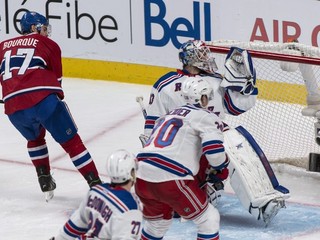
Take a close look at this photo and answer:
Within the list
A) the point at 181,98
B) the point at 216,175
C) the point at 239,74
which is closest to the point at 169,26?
the point at 239,74

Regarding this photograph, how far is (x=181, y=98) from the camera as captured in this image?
19.7ft

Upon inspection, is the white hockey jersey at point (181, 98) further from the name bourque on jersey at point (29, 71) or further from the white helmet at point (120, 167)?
the white helmet at point (120, 167)

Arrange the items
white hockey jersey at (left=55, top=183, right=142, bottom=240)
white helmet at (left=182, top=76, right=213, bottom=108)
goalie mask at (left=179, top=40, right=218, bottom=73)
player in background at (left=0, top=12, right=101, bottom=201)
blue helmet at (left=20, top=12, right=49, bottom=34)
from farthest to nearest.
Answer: blue helmet at (left=20, top=12, right=49, bottom=34)
player in background at (left=0, top=12, right=101, bottom=201)
goalie mask at (left=179, top=40, right=218, bottom=73)
white helmet at (left=182, top=76, right=213, bottom=108)
white hockey jersey at (left=55, top=183, right=142, bottom=240)

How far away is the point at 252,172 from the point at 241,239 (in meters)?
0.38

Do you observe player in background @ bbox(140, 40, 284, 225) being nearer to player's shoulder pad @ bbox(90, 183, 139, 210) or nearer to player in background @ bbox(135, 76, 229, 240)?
player in background @ bbox(135, 76, 229, 240)

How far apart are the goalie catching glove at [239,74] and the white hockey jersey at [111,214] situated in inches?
56.9

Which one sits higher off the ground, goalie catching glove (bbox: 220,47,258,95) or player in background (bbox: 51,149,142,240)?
goalie catching glove (bbox: 220,47,258,95)

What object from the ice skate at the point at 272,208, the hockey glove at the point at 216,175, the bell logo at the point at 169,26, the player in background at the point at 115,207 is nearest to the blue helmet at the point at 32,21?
the hockey glove at the point at 216,175

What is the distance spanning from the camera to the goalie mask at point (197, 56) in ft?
19.8

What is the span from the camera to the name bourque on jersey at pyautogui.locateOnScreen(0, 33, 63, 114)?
6.32 metres

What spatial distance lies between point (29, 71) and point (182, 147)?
1.28 meters

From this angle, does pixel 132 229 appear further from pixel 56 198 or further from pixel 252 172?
pixel 56 198

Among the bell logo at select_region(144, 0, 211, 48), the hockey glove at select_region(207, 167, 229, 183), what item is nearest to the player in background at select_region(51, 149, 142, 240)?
the hockey glove at select_region(207, 167, 229, 183)

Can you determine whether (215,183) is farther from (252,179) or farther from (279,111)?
(279,111)
